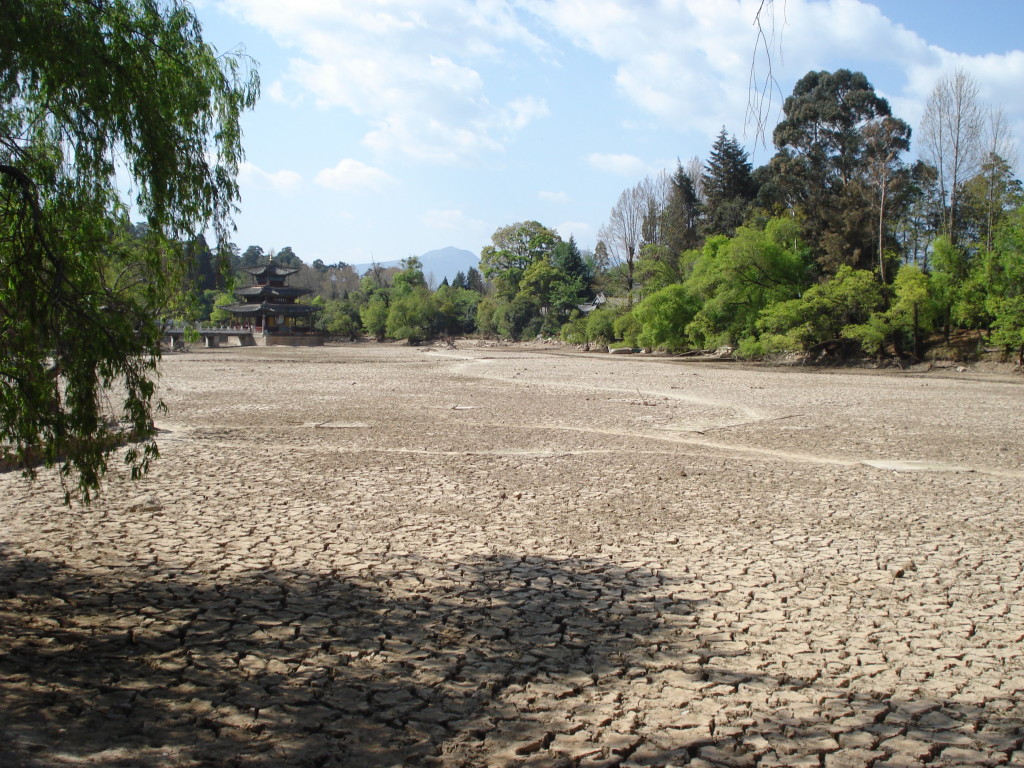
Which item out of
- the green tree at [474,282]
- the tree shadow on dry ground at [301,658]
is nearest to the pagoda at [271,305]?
the green tree at [474,282]

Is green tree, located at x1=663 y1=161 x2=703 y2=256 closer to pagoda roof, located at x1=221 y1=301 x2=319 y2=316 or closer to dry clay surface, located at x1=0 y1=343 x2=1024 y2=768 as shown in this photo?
pagoda roof, located at x1=221 y1=301 x2=319 y2=316

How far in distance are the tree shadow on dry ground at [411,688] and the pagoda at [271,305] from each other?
7754cm

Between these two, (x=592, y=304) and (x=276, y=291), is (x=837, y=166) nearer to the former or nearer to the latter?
(x=592, y=304)

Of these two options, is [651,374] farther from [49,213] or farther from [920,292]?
[49,213]

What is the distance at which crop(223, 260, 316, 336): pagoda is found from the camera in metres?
80.3

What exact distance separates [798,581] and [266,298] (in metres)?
80.7

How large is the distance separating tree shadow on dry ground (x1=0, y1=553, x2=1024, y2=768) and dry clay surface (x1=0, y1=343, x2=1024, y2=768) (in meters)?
0.02

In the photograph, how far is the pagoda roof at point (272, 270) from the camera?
81750 mm

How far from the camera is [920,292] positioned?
36.2 meters

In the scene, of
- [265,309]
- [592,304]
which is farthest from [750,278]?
[265,309]

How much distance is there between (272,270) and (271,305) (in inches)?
191

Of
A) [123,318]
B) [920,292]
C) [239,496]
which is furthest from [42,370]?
[920,292]

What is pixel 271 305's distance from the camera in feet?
265

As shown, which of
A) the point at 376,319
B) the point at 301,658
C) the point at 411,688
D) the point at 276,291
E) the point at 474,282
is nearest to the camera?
the point at 411,688
